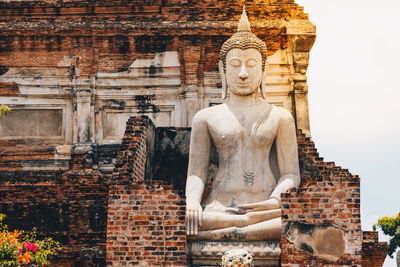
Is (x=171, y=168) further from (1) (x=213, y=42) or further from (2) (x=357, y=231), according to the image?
(1) (x=213, y=42)

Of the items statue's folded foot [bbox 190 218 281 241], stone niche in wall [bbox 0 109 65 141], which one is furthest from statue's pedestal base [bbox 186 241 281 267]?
stone niche in wall [bbox 0 109 65 141]

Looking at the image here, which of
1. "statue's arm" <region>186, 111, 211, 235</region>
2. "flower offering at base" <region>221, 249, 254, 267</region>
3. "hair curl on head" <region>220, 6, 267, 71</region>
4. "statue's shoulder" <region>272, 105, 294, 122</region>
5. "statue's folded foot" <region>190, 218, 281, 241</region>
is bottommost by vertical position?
"flower offering at base" <region>221, 249, 254, 267</region>

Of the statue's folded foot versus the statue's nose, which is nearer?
the statue's folded foot

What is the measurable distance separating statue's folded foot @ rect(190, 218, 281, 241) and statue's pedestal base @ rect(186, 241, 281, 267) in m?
0.06

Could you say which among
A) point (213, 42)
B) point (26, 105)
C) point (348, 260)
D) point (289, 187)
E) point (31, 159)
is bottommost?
point (348, 260)

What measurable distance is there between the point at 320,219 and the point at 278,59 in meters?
9.28

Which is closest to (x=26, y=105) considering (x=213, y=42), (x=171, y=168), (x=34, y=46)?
(x=34, y=46)

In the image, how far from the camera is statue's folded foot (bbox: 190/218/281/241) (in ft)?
32.3

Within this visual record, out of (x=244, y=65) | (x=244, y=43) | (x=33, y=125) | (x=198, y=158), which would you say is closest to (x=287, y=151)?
(x=198, y=158)

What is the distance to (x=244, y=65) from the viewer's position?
11.1 metres

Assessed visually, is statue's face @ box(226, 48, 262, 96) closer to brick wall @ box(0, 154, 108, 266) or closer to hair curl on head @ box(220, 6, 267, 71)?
hair curl on head @ box(220, 6, 267, 71)

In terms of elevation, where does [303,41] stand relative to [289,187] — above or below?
above

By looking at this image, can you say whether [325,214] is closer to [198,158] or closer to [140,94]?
[198,158]

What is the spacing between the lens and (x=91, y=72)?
18359 millimetres
